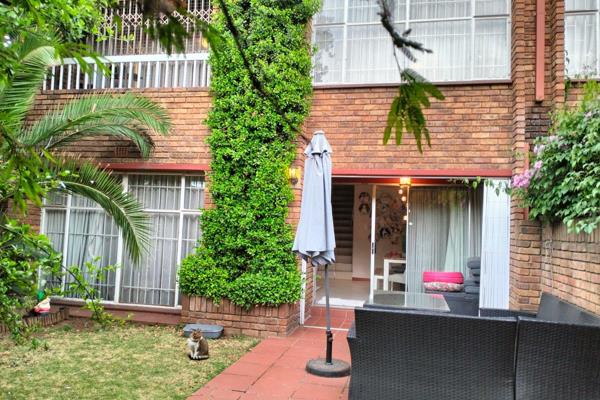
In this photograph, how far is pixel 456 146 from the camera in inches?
268

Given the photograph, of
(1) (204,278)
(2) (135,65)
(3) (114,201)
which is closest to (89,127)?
(3) (114,201)

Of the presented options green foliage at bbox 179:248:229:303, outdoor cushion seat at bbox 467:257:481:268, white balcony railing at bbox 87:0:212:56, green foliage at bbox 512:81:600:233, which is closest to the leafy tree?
green foliage at bbox 179:248:229:303

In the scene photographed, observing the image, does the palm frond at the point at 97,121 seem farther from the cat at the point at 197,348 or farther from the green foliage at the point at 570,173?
the green foliage at the point at 570,173

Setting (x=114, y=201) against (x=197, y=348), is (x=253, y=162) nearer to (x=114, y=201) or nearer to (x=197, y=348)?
(x=114, y=201)

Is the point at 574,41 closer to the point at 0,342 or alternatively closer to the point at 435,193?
the point at 435,193

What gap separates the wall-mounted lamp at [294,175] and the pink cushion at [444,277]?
2.76m

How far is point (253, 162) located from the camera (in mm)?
6395


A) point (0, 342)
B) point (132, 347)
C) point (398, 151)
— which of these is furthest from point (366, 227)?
point (0, 342)

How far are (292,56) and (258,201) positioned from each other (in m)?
2.11

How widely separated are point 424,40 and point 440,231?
318 cm

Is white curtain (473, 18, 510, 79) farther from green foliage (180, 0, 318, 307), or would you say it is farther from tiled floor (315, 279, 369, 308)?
tiled floor (315, 279, 369, 308)

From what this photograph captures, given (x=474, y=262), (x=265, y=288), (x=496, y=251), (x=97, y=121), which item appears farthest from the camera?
(x=474, y=262)

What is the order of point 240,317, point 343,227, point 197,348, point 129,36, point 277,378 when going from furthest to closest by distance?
1. point 343,227
2. point 129,36
3. point 240,317
4. point 197,348
5. point 277,378

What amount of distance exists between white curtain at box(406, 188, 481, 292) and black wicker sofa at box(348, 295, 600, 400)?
4.09 meters
